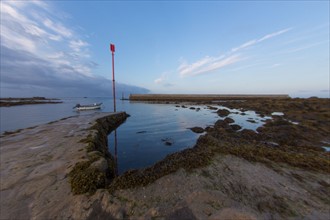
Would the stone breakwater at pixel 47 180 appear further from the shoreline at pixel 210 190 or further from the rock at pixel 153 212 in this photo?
the rock at pixel 153 212

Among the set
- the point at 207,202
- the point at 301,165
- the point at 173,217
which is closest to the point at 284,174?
the point at 301,165

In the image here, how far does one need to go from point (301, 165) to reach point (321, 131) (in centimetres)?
1116

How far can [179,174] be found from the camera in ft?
21.1

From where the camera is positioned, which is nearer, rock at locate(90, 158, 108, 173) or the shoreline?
the shoreline

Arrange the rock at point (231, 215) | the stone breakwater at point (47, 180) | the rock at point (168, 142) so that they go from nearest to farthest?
the rock at point (231, 215) → the stone breakwater at point (47, 180) → the rock at point (168, 142)

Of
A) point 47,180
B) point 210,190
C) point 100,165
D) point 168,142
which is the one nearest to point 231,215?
point 210,190

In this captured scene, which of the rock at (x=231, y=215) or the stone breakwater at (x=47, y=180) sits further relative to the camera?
the stone breakwater at (x=47, y=180)

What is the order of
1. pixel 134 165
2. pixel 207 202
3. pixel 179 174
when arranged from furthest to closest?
pixel 134 165 < pixel 179 174 < pixel 207 202

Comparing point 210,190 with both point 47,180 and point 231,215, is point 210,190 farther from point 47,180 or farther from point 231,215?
point 47,180

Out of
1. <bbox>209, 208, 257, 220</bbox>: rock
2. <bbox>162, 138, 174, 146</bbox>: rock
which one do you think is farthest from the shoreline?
<bbox>162, 138, 174, 146</bbox>: rock

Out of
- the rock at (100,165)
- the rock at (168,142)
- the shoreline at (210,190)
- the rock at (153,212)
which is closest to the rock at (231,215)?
the shoreline at (210,190)

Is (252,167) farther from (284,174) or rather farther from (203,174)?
(203,174)

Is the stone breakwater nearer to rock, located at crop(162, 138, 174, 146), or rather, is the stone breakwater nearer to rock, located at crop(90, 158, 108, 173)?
rock, located at crop(90, 158, 108, 173)

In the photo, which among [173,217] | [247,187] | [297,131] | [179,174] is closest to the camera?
[173,217]
